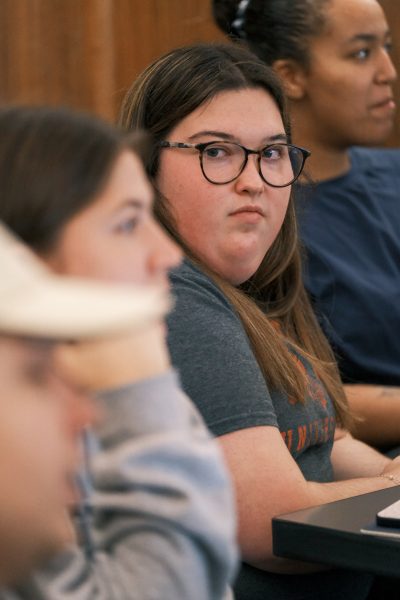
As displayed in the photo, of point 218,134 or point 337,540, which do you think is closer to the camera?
point 337,540

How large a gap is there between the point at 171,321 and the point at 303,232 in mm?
987

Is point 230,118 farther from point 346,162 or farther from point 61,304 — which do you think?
point 346,162

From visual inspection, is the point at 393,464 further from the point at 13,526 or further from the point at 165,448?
the point at 13,526

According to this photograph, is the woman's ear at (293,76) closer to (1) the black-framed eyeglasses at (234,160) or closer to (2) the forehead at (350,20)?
(2) the forehead at (350,20)

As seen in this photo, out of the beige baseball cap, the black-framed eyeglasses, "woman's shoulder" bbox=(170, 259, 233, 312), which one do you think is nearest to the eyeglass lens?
the black-framed eyeglasses

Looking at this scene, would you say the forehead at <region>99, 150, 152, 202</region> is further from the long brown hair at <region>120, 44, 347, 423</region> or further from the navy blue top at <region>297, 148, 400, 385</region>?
the navy blue top at <region>297, 148, 400, 385</region>

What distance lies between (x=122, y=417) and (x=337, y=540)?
1.57 ft

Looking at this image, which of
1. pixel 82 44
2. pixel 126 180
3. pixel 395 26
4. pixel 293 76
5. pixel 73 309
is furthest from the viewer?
pixel 395 26

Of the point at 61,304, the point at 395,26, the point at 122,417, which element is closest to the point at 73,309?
the point at 61,304

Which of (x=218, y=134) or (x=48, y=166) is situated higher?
(x=48, y=166)

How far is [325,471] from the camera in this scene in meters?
1.53

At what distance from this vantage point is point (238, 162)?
4.75 ft

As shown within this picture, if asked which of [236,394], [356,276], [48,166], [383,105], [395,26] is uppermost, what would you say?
[48,166]

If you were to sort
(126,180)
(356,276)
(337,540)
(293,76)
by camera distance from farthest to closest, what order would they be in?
(293,76)
(356,276)
(337,540)
(126,180)
